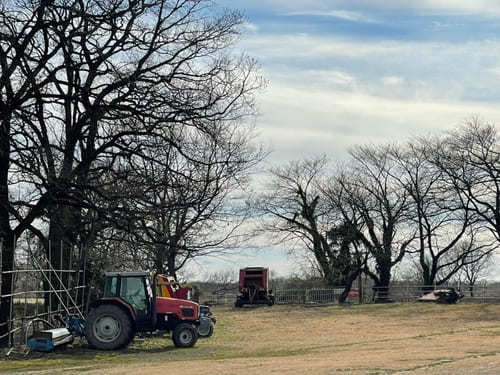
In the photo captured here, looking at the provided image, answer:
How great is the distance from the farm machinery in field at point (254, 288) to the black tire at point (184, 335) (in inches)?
1170

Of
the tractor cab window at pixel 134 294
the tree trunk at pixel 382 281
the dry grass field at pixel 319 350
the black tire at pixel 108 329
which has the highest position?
the tree trunk at pixel 382 281

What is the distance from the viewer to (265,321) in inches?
1634

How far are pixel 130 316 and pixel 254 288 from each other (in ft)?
→ 102

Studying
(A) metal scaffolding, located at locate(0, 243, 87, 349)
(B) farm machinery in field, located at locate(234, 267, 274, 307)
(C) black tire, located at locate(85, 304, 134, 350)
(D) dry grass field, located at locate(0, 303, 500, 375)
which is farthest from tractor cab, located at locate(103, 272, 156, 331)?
(B) farm machinery in field, located at locate(234, 267, 274, 307)

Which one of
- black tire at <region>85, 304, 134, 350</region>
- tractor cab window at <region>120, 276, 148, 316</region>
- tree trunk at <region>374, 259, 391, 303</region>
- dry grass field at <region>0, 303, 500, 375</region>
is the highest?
tree trunk at <region>374, 259, 391, 303</region>

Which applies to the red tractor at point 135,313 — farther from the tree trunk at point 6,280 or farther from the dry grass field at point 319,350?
the tree trunk at point 6,280

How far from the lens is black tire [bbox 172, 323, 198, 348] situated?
1013 inches

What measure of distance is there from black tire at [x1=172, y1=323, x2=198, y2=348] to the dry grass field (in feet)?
1.05

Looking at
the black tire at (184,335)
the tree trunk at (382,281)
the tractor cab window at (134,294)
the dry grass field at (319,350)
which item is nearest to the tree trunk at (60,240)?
the tractor cab window at (134,294)

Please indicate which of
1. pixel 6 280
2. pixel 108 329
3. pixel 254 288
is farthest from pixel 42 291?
pixel 254 288

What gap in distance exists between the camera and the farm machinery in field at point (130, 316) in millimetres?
25078

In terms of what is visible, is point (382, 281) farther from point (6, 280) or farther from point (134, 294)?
point (6, 280)

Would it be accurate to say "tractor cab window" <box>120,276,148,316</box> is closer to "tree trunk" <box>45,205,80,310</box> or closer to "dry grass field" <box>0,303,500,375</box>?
"dry grass field" <box>0,303,500,375</box>

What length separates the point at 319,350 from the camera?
80.2 ft
